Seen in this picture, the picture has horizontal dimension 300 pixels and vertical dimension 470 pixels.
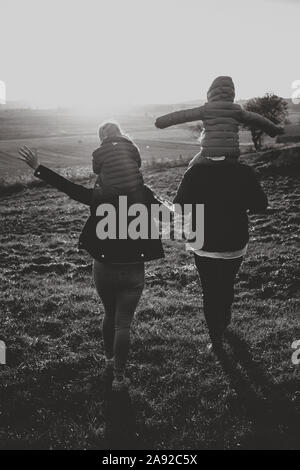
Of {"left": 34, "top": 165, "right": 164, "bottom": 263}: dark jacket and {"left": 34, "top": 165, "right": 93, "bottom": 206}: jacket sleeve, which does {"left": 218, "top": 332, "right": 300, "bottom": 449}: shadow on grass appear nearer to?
{"left": 34, "top": 165, "right": 164, "bottom": 263}: dark jacket

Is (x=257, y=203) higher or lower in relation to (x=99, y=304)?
higher

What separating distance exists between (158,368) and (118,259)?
5.19 feet

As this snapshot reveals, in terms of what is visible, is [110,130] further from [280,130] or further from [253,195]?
[280,130]

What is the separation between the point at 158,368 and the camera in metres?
4.93

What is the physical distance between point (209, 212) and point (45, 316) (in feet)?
11.1

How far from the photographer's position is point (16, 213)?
1703 cm

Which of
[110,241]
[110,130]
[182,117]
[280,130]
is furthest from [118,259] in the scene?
[280,130]

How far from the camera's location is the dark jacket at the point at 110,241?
403 cm

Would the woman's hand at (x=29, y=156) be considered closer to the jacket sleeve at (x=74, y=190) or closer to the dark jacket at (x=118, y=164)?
the jacket sleeve at (x=74, y=190)

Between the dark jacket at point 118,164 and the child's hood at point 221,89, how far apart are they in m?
0.96

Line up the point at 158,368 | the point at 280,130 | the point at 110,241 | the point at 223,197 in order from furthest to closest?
the point at 158,368 < the point at 280,130 < the point at 223,197 < the point at 110,241

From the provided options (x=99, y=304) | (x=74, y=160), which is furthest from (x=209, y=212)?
(x=74, y=160)

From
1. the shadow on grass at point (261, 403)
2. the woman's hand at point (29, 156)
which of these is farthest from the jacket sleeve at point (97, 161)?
the shadow on grass at point (261, 403)
